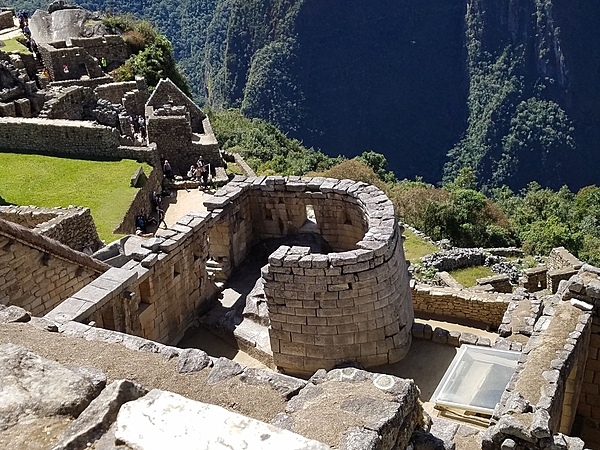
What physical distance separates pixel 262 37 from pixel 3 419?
121 meters

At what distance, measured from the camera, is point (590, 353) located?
10.2m

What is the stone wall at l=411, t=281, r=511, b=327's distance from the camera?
1287cm

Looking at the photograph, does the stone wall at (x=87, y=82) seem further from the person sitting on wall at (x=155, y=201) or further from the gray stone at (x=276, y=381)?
the gray stone at (x=276, y=381)

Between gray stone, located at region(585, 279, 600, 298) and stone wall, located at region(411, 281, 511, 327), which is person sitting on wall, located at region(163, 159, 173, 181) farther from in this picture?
gray stone, located at region(585, 279, 600, 298)

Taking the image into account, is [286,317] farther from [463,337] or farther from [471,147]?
[471,147]

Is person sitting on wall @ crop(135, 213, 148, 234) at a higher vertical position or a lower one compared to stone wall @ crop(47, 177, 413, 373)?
lower

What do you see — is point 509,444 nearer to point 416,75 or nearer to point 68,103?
point 68,103

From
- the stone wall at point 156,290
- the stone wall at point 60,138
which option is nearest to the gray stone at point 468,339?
the stone wall at point 156,290

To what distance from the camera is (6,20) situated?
128 ft

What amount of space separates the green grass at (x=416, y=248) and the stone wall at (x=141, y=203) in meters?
8.86

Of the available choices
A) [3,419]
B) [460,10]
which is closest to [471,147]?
[460,10]

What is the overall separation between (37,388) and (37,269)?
630cm

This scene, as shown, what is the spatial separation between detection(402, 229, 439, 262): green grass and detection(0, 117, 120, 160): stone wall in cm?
1077

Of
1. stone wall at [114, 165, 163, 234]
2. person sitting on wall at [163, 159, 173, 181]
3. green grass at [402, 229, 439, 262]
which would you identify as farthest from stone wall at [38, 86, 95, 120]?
green grass at [402, 229, 439, 262]
